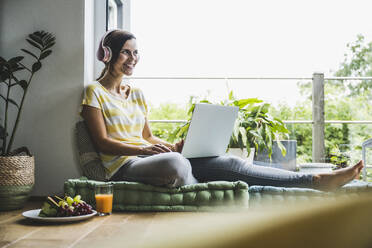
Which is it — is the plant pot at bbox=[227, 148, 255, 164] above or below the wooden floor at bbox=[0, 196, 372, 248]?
below

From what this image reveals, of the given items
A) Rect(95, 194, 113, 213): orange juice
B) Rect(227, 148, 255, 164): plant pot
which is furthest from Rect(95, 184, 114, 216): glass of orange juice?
Rect(227, 148, 255, 164): plant pot

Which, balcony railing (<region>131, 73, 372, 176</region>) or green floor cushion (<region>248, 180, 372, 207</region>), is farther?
balcony railing (<region>131, 73, 372, 176</region>)

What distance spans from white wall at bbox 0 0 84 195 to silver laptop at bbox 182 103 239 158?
926 millimetres

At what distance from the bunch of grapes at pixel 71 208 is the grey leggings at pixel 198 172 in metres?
0.34

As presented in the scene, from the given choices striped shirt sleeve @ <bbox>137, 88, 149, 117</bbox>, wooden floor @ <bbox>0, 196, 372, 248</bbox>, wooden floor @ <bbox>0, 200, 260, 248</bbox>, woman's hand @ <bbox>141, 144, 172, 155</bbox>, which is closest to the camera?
wooden floor @ <bbox>0, 196, 372, 248</bbox>

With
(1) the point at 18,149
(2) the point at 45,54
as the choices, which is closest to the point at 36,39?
(2) the point at 45,54

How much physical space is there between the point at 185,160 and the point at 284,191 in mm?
513

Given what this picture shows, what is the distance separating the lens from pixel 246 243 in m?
0.15

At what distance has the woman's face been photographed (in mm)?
2240

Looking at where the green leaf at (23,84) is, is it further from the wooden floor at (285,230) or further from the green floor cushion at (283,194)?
the wooden floor at (285,230)

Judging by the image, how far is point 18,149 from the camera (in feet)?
6.90

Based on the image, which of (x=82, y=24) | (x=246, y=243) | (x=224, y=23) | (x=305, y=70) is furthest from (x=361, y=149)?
(x=246, y=243)

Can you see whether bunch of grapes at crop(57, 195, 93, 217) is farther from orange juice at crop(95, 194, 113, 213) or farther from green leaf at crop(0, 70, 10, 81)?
green leaf at crop(0, 70, 10, 81)

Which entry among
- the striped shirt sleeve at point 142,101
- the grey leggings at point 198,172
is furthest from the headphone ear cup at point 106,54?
the grey leggings at point 198,172
